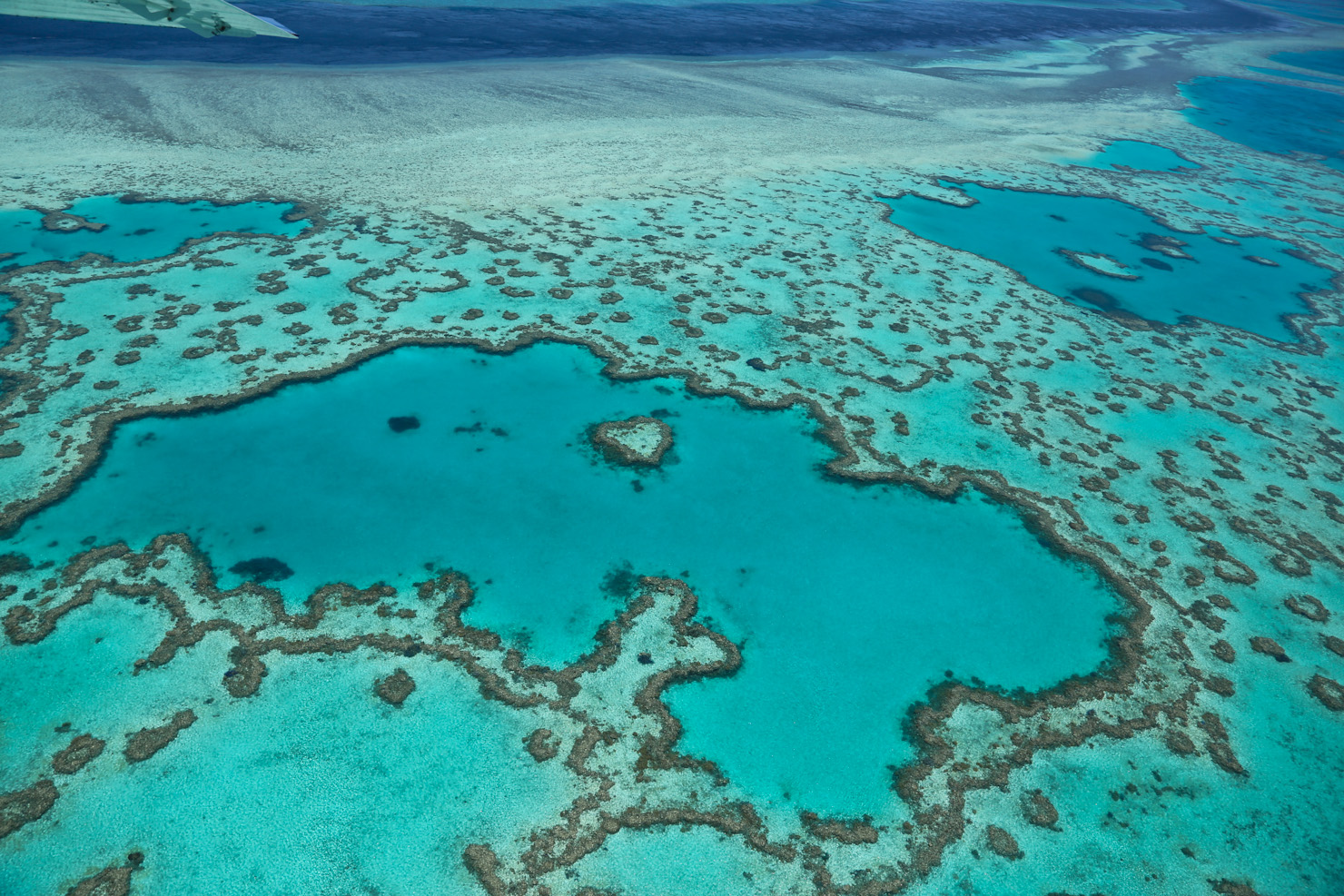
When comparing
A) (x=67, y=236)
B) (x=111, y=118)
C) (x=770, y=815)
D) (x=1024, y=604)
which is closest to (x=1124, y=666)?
(x=1024, y=604)

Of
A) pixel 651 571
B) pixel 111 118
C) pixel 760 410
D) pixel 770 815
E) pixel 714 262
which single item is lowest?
pixel 770 815

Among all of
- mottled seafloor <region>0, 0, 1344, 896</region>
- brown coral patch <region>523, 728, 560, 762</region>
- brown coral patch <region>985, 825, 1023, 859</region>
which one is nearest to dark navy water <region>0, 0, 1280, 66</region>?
mottled seafloor <region>0, 0, 1344, 896</region>

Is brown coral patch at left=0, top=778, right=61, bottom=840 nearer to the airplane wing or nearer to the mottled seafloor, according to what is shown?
the mottled seafloor

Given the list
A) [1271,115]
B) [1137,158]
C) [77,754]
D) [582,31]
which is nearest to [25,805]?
[77,754]

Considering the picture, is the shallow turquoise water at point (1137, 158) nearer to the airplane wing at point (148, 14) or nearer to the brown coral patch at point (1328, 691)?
the brown coral patch at point (1328, 691)

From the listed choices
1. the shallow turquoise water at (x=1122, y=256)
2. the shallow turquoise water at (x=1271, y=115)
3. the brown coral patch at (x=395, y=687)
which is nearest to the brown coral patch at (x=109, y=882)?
the brown coral patch at (x=395, y=687)

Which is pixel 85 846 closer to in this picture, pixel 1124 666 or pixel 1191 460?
pixel 1124 666

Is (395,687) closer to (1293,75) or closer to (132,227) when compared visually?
(132,227)
